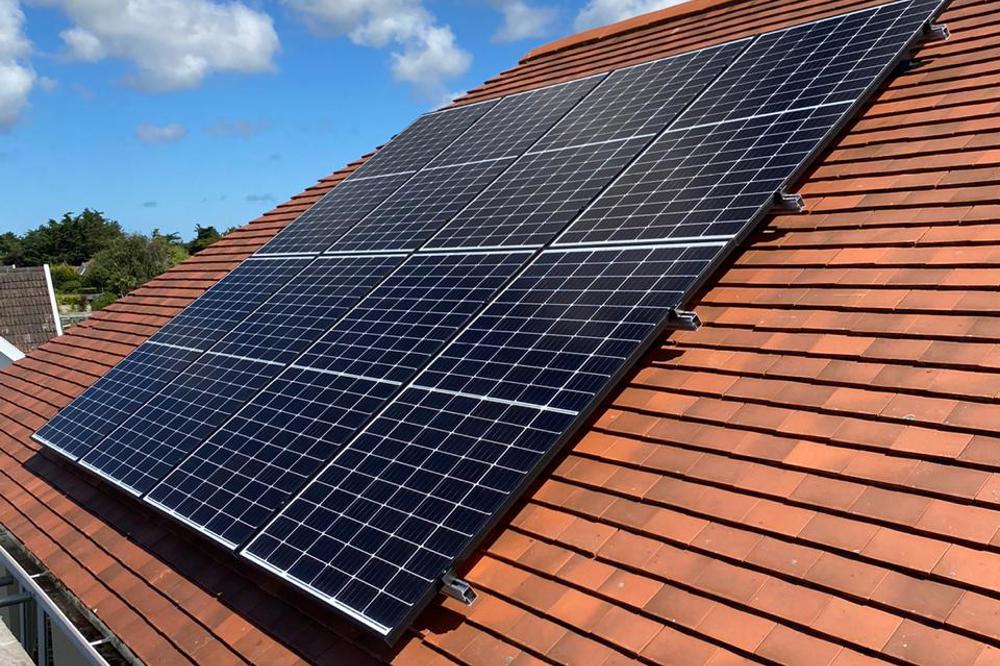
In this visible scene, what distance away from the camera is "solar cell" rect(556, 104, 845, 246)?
6.30m

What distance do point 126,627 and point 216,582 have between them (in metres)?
0.74

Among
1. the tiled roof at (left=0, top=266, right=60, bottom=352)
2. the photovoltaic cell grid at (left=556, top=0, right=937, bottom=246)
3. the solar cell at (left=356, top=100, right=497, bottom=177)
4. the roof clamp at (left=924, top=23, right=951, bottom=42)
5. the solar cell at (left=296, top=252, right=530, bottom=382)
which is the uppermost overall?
the tiled roof at (left=0, top=266, right=60, bottom=352)

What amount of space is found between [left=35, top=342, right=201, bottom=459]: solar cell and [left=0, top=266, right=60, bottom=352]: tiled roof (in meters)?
18.6

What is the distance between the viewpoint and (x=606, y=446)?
5.43m

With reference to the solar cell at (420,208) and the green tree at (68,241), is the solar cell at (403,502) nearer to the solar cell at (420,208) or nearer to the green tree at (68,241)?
the solar cell at (420,208)

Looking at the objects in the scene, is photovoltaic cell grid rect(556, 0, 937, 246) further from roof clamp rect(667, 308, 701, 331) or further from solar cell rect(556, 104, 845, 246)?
roof clamp rect(667, 308, 701, 331)

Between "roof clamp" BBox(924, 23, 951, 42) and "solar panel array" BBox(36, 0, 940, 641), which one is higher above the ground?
"roof clamp" BBox(924, 23, 951, 42)

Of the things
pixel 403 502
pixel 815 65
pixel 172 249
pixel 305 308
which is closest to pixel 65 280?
pixel 172 249

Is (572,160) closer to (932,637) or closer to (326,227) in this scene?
(326,227)

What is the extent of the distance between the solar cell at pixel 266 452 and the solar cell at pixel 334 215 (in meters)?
Result: 3.16

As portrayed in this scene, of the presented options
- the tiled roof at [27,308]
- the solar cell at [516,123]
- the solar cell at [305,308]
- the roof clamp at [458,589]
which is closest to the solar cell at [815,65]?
the solar cell at [516,123]

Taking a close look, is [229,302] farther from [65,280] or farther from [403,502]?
[65,280]

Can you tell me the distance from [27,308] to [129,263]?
46.1 m

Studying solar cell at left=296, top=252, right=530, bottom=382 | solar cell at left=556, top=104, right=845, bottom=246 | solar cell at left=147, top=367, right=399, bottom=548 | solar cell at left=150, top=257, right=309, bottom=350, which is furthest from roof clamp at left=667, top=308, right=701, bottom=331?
solar cell at left=150, top=257, right=309, bottom=350
